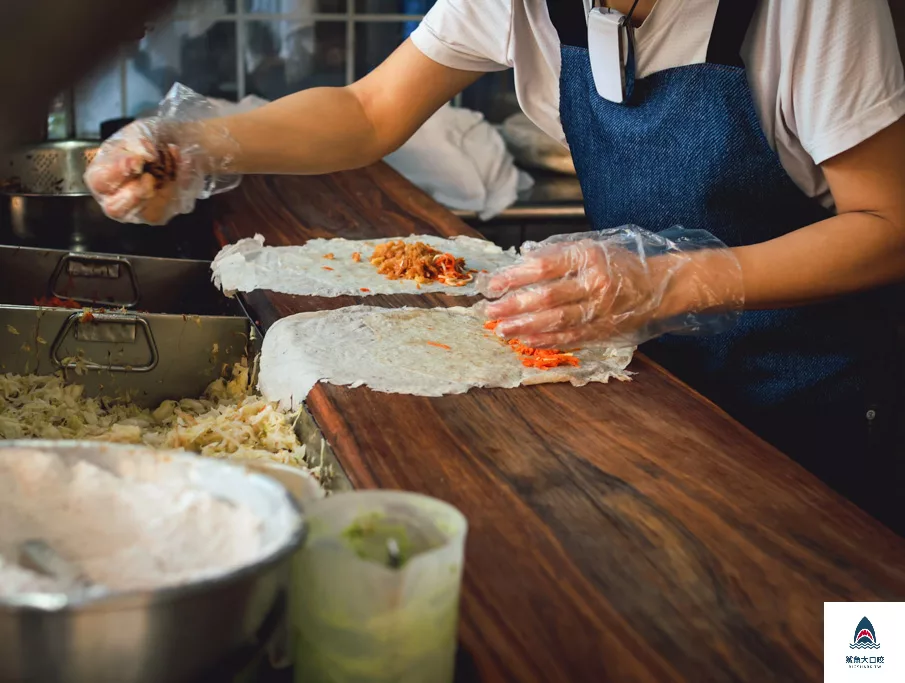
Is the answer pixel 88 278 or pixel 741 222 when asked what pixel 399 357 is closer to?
pixel 741 222

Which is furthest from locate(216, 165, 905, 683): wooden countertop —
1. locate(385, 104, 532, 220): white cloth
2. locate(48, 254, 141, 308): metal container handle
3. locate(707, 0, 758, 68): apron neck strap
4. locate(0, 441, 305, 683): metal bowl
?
locate(385, 104, 532, 220): white cloth

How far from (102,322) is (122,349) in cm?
6

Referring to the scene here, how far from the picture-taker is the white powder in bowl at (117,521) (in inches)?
32.0

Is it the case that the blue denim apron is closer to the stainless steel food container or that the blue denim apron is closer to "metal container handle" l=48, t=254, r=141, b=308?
"metal container handle" l=48, t=254, r=141, b=308

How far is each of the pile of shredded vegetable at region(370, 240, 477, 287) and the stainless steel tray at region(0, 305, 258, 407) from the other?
0.42m

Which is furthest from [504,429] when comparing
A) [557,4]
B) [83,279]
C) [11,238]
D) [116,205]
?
[11,238]

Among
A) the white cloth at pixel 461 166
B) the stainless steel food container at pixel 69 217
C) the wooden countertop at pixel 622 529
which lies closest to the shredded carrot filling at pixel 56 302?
the stainless steel food container at pixel 69 217

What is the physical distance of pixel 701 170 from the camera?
1715mm

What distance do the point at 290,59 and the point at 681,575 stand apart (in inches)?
129

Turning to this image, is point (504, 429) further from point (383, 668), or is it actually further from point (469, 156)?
point (469, 156)

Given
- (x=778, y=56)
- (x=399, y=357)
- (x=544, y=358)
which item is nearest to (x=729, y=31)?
(x=778, y=56)

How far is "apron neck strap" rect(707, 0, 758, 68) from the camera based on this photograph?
1.55 meters

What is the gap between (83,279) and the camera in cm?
212

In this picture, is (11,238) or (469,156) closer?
(11,238)
